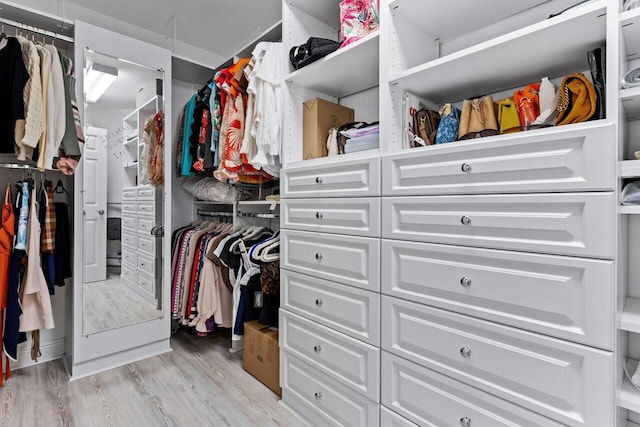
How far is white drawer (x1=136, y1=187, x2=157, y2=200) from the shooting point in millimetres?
2559

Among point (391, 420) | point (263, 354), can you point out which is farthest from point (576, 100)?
point (263, 354)

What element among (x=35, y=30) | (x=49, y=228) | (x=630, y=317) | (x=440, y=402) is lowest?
(x=440, y=402)

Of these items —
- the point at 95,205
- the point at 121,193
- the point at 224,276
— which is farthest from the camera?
the point at 224,276

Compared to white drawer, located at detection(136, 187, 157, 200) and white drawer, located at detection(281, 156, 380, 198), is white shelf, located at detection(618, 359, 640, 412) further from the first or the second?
white drawer, located at detection(136, 187, 157, 200)

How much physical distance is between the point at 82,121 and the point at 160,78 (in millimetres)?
644

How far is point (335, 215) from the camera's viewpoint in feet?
5.28

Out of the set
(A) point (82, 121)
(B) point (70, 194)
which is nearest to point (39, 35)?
(A) point (82, 121)

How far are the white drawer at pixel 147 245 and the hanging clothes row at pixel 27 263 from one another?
0.49 metres

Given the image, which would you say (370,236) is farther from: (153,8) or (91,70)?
(153,8)

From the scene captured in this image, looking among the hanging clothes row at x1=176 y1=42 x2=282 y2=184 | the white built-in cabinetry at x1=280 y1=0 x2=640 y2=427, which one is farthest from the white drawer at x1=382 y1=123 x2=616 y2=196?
the hanging clothes row at x1=176 y1=42 x2=282 y2=184

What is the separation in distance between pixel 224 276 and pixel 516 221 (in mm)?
2074

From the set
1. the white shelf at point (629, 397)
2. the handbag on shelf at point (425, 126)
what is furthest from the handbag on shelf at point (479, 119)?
the white shelf at point (629, 397)

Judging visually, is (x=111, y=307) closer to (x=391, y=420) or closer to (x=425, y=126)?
(x=391, y=420)

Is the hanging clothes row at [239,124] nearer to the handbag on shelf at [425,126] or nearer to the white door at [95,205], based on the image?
the white door at [95,205]
